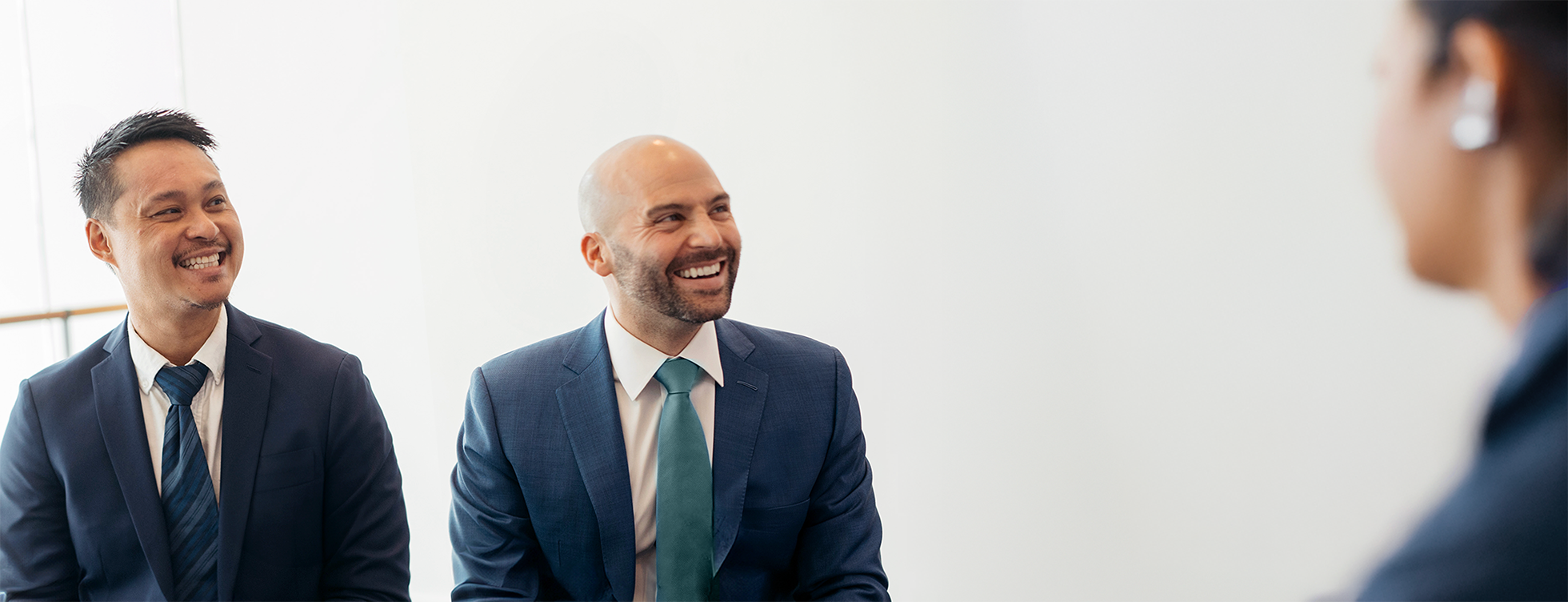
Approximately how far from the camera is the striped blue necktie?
190 cm

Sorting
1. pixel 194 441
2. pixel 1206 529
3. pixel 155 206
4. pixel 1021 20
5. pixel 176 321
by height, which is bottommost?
pixel 1206 529

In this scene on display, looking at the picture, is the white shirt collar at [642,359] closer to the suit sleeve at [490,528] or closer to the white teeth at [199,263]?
the suit sleeve at [490,528]

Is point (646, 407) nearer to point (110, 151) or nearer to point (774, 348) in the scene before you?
point (774, 348)

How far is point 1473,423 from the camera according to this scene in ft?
1.62

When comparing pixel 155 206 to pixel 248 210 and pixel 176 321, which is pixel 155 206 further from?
pixel 248 210

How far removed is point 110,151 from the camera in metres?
1.94

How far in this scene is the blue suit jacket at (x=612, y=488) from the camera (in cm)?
187

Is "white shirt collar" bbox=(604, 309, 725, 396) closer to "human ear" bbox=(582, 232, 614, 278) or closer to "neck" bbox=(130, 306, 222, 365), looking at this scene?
"human ear" bbox=(582, 232, 614, 278)

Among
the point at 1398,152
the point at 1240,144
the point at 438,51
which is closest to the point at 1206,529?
the point at 1240,144

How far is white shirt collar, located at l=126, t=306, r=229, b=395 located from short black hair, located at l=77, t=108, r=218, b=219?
0.25m

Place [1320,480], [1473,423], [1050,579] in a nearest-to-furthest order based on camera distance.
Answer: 1. [1473,423]
2. [1320,480]
3. [1050,579]

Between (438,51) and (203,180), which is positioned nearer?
(203,180)

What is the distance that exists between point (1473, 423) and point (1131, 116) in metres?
2.12

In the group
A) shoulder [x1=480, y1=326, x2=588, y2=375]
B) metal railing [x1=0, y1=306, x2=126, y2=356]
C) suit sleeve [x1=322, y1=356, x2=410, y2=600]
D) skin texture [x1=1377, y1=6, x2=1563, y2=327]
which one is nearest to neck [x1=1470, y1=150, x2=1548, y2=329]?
skin texture [x1=1377, y1=6, x2=1563, y2=327]
